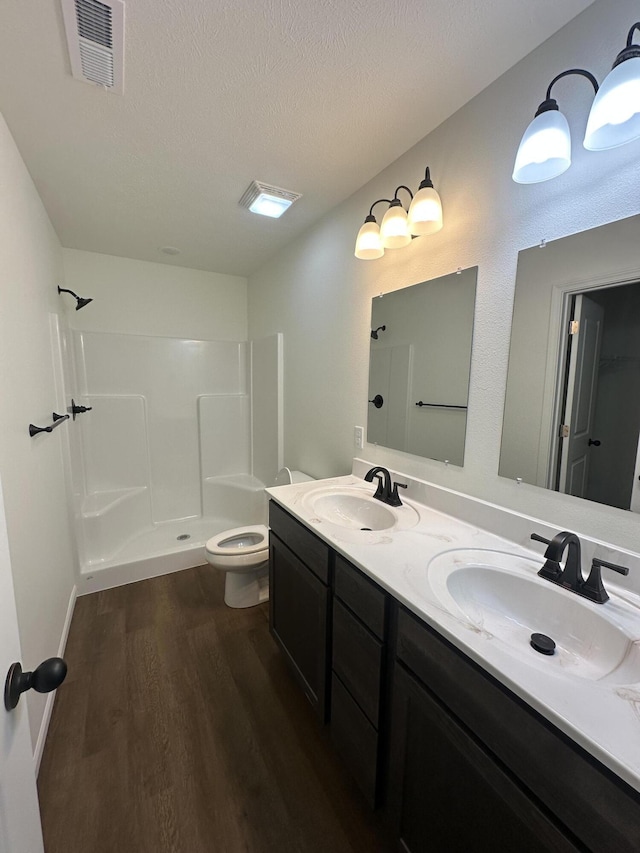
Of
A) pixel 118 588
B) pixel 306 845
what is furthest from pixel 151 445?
pixel 306 845

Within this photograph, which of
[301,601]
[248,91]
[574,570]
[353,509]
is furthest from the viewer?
[353,509]

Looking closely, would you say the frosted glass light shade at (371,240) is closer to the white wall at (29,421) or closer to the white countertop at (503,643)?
the white countertop at (503,643)

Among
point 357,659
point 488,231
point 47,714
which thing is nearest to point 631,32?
point 488,231

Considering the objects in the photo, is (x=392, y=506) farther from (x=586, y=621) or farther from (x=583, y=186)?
(x=583, y=186)

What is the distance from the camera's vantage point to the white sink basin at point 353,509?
56.8 inches

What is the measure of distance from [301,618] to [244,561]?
0.72 metres

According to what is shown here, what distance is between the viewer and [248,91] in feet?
4.03

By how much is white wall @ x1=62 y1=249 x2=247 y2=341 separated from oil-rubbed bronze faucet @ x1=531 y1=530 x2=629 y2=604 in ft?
10.3

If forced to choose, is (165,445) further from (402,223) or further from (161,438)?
(402,223)

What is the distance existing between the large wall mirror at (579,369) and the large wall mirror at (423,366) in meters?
0.20

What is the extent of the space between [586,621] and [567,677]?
0.27 metres

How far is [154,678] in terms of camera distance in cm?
168

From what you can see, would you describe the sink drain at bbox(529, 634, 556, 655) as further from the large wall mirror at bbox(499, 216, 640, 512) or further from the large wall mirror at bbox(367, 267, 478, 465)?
the large wall mirror at bbox(367, 267, 478, 465)

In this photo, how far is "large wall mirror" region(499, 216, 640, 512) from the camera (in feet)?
3.04
